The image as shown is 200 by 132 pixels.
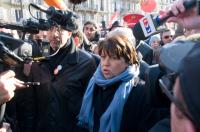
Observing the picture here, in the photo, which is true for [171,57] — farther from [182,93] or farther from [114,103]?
[114,103]

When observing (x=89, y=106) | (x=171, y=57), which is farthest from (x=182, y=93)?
(x=89, y=106)

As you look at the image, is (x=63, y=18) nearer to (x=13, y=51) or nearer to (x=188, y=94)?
(x=13, y=51)

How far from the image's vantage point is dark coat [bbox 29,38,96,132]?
2.66m

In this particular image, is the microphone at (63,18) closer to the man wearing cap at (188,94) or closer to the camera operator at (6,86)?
the camera operator at (6,86)

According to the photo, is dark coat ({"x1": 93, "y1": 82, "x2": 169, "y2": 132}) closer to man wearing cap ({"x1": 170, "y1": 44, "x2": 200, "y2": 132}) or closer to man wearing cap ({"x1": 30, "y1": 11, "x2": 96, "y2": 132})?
man wearing cap ({"x1": 30, "y1": 11, "x2": 96, "y2": 132})

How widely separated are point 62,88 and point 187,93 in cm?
200

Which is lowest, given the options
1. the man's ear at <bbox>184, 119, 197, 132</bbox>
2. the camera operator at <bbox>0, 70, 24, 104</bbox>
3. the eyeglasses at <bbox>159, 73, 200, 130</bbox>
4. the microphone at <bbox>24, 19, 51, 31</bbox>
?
the camera operator at <bbox>0, 70, 24, 104</bbox>

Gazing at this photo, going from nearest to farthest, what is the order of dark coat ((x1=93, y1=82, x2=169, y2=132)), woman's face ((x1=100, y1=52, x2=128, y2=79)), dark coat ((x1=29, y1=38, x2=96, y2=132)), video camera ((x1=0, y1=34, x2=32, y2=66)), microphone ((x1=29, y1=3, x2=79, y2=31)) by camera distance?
video camera ((x1=0, y1=34, x2=32, y2=66)), dark coat ((x1=93, y1=82, x2=169, y2=132)), woman's face ((x1=100, y1=52, x2=128, y2=79)), microphone ((x1=29, y1=3, x2=79, y2=31)), dark coat ((x1=29, y1=38, x2=96, y2=132))

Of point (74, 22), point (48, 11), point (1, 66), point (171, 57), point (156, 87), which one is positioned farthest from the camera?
point (74, 22)

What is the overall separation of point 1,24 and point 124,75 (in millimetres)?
802

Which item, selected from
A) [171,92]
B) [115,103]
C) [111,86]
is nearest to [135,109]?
[115,103]

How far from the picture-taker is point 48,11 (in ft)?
8.03

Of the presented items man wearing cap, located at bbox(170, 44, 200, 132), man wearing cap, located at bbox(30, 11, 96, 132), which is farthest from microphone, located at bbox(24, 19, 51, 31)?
man wearing cap, located at bbox(170, 44, 200, 132)

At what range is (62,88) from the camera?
267 centimetres
